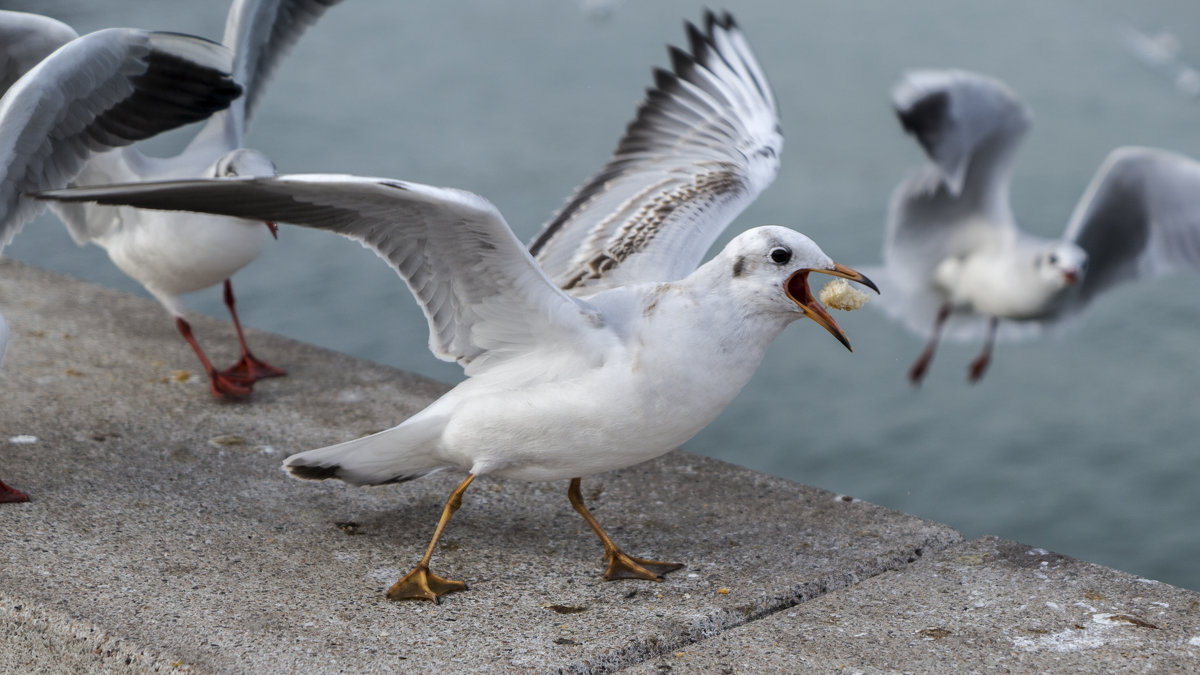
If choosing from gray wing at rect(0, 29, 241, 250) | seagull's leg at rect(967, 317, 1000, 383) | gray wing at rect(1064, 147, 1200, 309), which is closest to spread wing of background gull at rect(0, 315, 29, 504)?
gray wing at rect(0, 29, 241, 250)

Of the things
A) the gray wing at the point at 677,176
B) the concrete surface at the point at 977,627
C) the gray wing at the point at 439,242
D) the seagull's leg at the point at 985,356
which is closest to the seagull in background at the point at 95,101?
the gray wing at the point at 439,242

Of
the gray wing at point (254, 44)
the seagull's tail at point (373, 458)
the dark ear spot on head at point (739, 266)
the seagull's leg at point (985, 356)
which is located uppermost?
the seagull's leg at point (985, 356)

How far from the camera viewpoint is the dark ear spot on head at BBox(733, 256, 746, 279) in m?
2.62

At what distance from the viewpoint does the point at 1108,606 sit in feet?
8.75

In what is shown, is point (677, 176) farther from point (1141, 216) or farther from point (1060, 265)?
point (1141, 216)

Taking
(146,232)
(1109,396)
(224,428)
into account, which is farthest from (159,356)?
(1109,396)

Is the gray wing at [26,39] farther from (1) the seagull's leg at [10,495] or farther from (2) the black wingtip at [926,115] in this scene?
(2) the black wingtip at [926,115]

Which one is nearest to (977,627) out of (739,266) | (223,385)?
(739,266)

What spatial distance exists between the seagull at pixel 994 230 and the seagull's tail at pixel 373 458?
3088 millimetres

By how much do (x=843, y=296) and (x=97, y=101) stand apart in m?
1.97

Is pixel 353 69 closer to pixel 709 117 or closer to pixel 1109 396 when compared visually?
pixel 1109 396

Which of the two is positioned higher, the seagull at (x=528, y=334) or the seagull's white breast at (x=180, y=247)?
the seagull at (x=528, y=334)

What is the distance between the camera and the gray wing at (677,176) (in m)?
3.31

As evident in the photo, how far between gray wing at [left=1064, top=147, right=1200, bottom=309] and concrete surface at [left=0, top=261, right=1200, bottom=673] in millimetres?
2776
